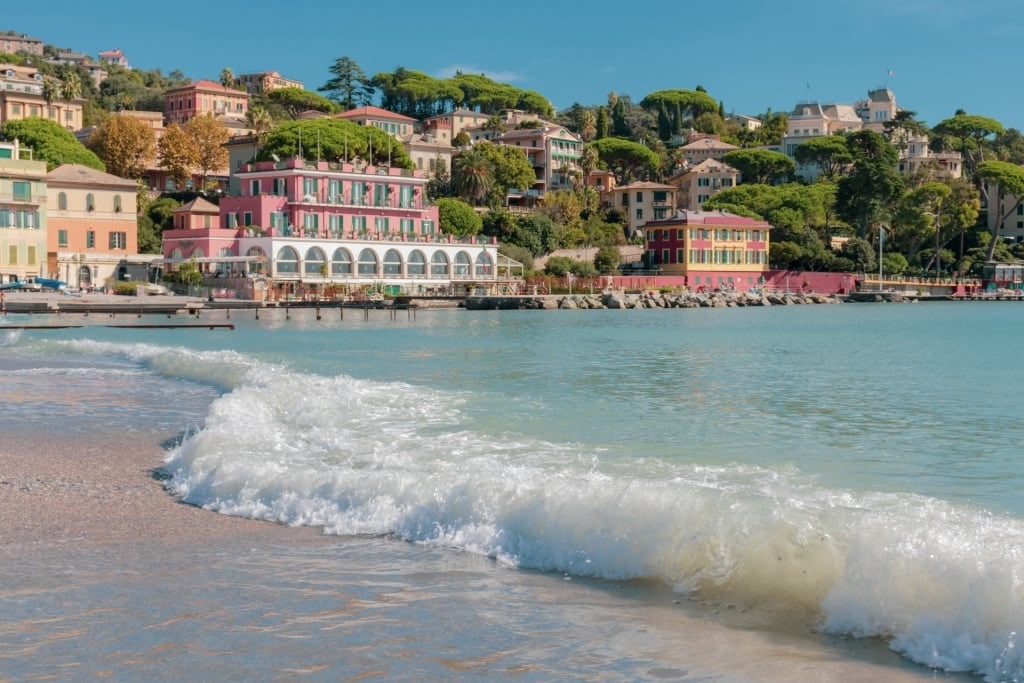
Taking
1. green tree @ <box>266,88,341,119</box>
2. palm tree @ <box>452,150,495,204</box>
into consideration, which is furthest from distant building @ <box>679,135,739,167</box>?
palm tree @ <box>452,150,495,204</box>

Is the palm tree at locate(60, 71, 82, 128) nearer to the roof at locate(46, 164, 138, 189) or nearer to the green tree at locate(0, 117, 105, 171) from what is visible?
the green tree at locate(0, 117, 105, 171)

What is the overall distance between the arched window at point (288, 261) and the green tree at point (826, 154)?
82.6 m

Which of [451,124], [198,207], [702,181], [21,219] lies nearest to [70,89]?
[451,124]

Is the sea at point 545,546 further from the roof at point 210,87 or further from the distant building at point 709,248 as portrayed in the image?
the roof at point 210,87

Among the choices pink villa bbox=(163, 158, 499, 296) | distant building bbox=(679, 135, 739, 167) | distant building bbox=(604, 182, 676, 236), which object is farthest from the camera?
distant building bbox=(679, 135, 739, 167)

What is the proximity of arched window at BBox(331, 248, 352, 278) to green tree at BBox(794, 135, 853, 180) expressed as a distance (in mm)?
77899

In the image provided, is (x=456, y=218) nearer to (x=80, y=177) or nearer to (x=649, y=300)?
(x=649, y=300)

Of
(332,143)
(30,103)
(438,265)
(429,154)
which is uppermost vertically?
(30,103)

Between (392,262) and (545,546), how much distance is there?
3015 inches

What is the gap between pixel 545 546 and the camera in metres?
9.77

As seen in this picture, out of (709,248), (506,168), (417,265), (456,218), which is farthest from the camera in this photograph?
(506,168)

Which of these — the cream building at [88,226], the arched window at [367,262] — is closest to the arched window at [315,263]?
the arched window at [367,262]

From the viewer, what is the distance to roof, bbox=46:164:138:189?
76.1 meters

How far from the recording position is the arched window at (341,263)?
81.7 meters
